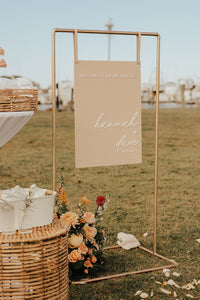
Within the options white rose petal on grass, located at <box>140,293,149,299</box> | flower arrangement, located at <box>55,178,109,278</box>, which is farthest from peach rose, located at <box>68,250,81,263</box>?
white rose petal on grass, located at <box>140,293,149,299</box>

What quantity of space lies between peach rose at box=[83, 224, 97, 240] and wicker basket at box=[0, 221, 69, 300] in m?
0.84

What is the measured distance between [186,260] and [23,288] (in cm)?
167

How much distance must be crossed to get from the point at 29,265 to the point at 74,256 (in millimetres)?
860

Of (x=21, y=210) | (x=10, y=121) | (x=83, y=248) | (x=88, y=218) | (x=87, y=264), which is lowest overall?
(x=87, y=264)

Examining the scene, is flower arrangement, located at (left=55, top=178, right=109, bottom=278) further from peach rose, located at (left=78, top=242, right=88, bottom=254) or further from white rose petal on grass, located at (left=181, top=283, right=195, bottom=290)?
white rose petal on grass, located at (left=181, top=283, right=195, bottom=290)

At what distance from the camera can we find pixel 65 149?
8.66 m

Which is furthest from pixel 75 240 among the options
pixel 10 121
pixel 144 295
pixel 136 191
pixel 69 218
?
pixel 136 191

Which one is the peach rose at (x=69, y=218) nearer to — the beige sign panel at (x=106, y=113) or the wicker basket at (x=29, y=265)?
the beige sign panel at (x=106, y=113)

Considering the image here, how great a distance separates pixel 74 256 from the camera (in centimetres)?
260

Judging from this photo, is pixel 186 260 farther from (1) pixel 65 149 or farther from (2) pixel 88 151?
(1) pixel 65 149

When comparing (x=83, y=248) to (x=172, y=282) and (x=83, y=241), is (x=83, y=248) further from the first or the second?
(x=172, y=282)

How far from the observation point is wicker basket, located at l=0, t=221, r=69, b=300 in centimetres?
176

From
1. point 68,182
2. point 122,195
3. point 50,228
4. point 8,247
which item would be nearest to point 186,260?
point 50,228

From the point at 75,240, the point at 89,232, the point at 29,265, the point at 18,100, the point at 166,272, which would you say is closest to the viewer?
the point at 29,265
